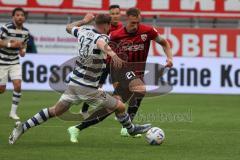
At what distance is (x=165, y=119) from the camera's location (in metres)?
16.1

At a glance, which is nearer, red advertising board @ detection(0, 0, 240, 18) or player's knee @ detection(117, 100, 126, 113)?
player's knee @ detection(117, 100, 126, 113)

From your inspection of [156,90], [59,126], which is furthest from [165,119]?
[156,90]

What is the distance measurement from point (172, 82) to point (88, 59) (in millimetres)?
12875

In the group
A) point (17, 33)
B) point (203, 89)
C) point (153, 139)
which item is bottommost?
point (203, 89)

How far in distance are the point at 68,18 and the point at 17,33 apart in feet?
44.9

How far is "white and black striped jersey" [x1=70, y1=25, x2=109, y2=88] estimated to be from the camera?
1078 centimetres

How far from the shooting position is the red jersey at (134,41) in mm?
13016

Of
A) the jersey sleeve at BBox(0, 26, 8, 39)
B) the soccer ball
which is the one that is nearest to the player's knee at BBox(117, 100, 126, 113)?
the soccer ball

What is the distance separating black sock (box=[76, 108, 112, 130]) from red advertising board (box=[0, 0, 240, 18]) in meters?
16.3

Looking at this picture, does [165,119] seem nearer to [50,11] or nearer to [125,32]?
[125,32]

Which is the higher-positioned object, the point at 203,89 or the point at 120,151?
the point at 120,151

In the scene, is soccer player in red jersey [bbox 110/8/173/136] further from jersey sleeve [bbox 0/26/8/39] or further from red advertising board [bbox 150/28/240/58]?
red advertising board [bbox 150/28/240/58]

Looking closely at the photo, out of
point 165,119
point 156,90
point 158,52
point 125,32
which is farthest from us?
point 158,52

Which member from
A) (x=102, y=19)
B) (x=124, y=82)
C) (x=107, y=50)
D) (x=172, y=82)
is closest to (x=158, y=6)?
(x=172, y=82)
